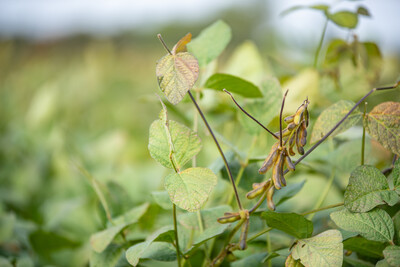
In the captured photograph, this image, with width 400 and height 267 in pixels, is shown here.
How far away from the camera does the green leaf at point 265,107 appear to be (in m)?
0.44

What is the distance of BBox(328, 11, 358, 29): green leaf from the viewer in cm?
51

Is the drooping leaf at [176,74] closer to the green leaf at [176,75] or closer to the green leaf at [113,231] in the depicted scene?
the green leaf at [176,75]

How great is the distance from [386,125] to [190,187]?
0.65 feet

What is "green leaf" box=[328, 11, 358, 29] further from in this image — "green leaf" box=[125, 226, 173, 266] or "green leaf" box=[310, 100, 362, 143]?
"green leaf" box=[125, 226, 173, 266]

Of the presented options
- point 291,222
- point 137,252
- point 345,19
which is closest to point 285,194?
point 291,222

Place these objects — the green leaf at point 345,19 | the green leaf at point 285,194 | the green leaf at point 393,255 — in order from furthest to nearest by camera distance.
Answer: the green leaf at point 345,19
the green leaf at point 285,194
the green leaf at point 393,255

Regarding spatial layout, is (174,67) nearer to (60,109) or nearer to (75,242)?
(75,242)

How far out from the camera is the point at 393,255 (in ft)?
0.99

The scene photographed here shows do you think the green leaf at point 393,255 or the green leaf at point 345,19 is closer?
the green leaf at point 393,255

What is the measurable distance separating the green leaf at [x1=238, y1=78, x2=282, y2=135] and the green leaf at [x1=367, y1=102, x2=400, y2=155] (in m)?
0.12

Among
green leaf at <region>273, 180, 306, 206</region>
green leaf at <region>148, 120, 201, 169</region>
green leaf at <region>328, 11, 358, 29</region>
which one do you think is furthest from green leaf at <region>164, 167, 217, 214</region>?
green leaf at <region>328, 11, 358, 29</region>

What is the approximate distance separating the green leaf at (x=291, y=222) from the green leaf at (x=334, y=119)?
0.08 meters

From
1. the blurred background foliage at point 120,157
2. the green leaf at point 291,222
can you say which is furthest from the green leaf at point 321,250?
the blurred background foliage at point 120,157

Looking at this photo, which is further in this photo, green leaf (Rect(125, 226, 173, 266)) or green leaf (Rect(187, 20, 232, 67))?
green leaf (Rect(187, 20, 232, 67))
